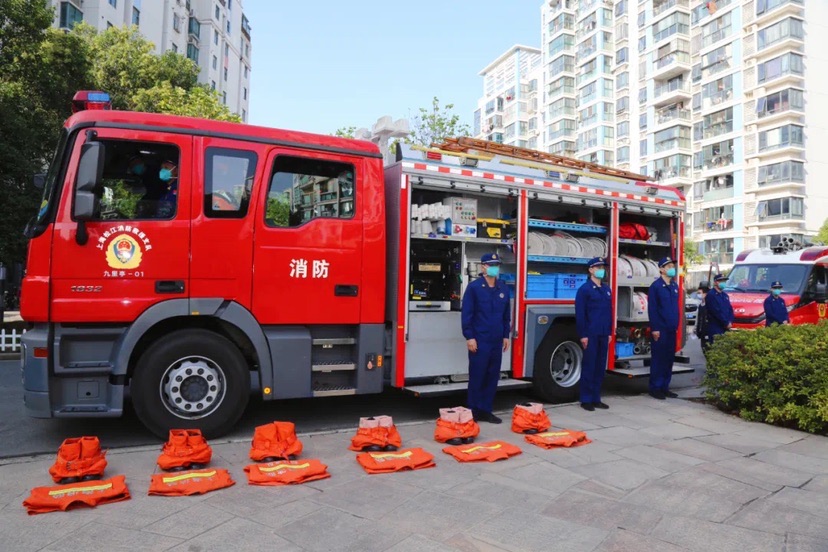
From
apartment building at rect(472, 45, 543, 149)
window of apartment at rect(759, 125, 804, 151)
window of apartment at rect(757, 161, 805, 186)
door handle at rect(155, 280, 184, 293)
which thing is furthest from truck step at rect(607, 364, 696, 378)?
apartment building at rect(472, 45, 543, 149)

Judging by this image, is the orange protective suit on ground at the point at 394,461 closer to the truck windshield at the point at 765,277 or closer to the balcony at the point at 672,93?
the truck windshield at the point at 765,277

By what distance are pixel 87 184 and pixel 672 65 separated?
53764mm

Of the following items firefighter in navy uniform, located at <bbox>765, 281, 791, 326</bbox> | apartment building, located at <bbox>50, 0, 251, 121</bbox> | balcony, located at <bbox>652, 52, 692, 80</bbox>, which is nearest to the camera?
firefighter in navy uniform, located at <bbox>765, 281, 791, 326</bbox>

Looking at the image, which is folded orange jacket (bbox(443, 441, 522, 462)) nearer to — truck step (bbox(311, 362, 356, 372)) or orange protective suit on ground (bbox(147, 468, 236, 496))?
truck step (bbox(311, 362, 356, 372))

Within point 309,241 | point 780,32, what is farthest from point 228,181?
point 780,32

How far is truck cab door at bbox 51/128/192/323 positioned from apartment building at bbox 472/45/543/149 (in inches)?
2768

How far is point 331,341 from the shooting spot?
588 cm

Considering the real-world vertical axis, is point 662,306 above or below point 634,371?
above

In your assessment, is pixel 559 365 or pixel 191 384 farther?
pixel 559 365

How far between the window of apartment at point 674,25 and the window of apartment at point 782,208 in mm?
16922

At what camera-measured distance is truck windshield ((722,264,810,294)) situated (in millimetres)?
12763

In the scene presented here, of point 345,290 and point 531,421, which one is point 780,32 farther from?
point 345,290

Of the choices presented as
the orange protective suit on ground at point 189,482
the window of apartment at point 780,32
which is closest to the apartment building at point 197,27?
the orange protective suit on ground at point 189,482

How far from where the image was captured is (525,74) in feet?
261
